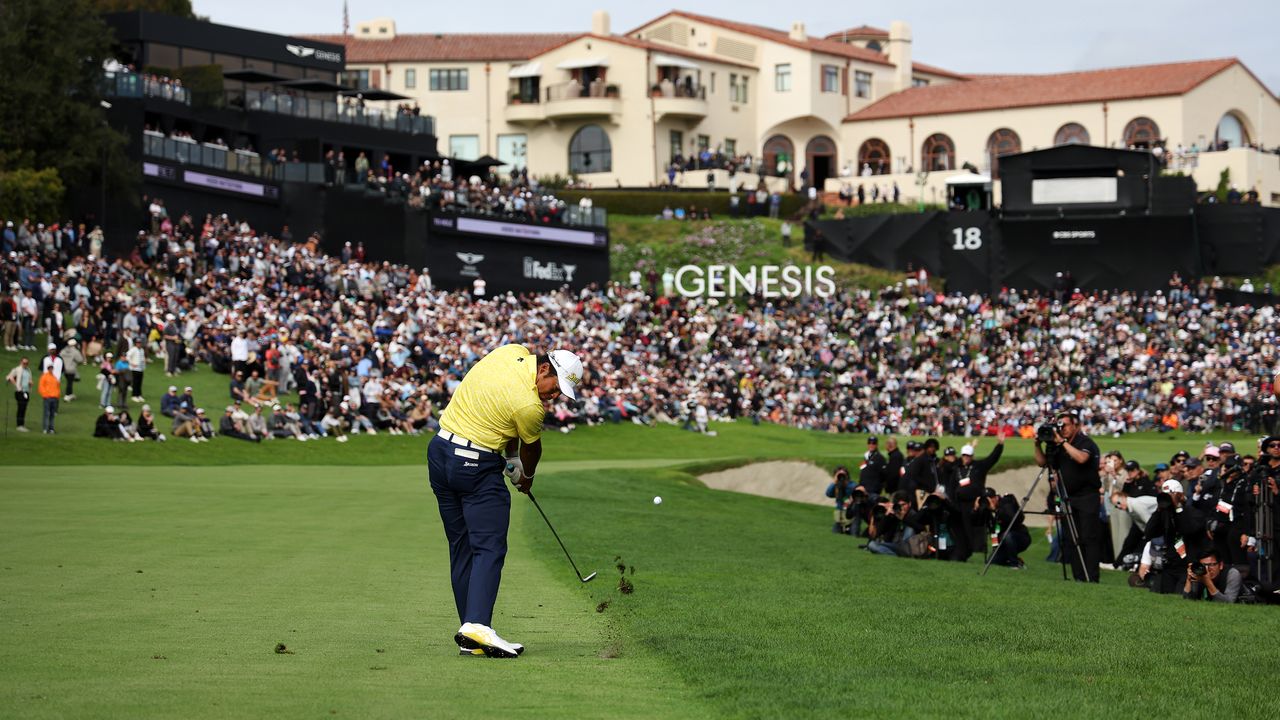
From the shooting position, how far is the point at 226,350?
4294cm

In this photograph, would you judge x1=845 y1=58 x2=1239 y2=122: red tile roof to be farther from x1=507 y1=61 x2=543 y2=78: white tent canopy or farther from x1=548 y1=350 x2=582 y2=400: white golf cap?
x1=548 y1=350 x2=582 y2=400: white golf cap

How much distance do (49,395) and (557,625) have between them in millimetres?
24763

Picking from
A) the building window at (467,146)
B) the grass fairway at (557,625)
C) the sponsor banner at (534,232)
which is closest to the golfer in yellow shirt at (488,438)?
the grass fairway at (557,625)

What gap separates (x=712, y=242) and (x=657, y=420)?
23448mm

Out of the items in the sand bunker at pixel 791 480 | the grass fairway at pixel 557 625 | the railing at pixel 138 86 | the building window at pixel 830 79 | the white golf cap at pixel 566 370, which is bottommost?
the sand bunker at pixel 791 480

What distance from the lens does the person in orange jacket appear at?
33156 millimetres

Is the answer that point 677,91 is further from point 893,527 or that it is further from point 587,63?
point 893,527

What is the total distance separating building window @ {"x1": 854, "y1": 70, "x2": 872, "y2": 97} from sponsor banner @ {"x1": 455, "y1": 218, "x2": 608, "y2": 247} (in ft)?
115

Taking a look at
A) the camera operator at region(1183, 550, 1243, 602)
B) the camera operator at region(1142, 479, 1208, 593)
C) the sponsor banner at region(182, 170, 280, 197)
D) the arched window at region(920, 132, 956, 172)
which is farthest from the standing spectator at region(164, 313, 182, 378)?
the arched window at region(920, 132, 956, 172)

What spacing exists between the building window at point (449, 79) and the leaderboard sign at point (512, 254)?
3134cm

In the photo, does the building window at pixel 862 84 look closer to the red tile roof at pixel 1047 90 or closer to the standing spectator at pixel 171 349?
the red tile roof at pixel 1047 90

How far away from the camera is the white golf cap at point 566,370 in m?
10.2

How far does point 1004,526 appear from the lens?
21891 mm

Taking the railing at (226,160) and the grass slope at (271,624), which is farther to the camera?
the railing at (226,160)
